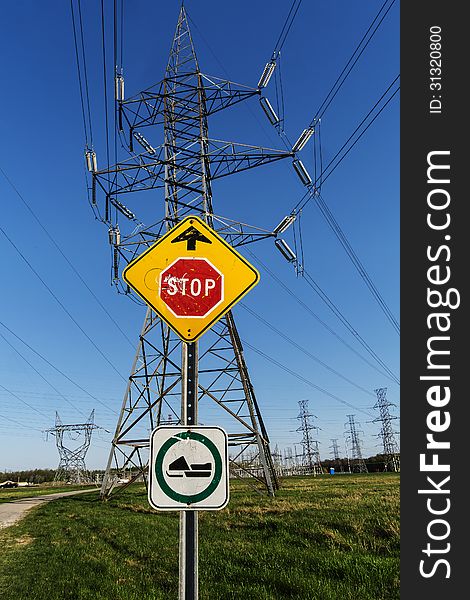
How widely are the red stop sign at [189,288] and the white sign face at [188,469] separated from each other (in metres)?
0.86

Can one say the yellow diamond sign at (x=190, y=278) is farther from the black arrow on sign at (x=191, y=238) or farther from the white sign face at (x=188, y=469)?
the white sign face at (x=188, y=469)

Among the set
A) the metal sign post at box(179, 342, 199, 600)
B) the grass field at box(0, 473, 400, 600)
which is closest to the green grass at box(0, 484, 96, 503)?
the grass field at box(0, 473, 400, 600)

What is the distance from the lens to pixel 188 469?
302cm

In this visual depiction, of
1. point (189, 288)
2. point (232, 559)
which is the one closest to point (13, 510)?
point (232, 559)

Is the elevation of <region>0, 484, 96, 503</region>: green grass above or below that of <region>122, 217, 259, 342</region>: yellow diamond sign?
below

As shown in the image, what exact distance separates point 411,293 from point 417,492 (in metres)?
1.48

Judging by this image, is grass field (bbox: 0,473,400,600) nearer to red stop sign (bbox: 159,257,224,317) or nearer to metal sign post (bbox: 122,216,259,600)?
metal sign post (bbox: 122,216,259,600)

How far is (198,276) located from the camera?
361 cm

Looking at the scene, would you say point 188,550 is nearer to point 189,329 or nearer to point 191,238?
point 189,329

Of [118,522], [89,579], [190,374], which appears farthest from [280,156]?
[190,374]

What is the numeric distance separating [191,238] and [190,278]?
0.32 metres

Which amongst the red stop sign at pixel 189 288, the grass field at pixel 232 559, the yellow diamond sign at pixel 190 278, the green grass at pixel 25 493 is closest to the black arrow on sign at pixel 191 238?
the yellow diamond sign at pixel 190 278

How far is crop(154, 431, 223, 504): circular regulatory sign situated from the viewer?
298cm

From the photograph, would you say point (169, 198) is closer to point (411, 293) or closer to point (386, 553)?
point (386, 553)
